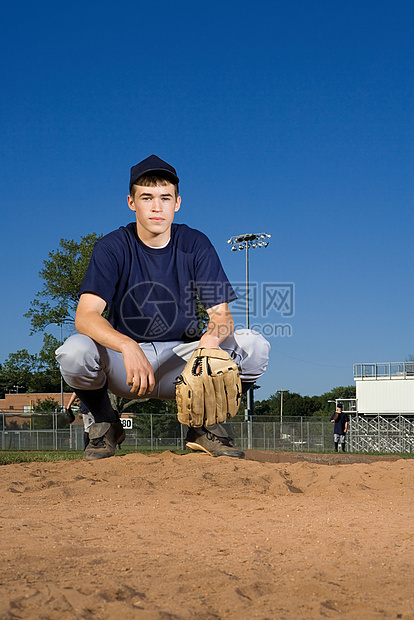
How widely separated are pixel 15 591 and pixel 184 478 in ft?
8.82

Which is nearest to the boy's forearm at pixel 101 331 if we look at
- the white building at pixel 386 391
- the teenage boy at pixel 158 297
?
the teenage boy at pixel 158 297

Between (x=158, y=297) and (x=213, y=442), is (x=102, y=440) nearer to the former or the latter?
(x=213, y=442)

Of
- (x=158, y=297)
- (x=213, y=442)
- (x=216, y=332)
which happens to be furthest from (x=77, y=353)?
(x=213, y=442)

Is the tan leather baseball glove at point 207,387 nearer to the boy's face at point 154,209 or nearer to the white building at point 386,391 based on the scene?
the boy's face at point 154,209

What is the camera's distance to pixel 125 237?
5.82 m

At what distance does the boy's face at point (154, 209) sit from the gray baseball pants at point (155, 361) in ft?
3.42

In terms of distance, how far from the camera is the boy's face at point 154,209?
569 cm

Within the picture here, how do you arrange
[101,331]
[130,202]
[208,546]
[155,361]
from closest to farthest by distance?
[208,546] → [101,331] → [155,361] → [130,202]

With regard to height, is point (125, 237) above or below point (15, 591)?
above

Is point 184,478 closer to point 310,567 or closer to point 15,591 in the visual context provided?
point 310,567

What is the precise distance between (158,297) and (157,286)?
10cm

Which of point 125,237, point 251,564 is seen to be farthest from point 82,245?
point 251,564

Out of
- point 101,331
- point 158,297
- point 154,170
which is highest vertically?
point 154,170

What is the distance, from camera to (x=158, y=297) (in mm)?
5652
